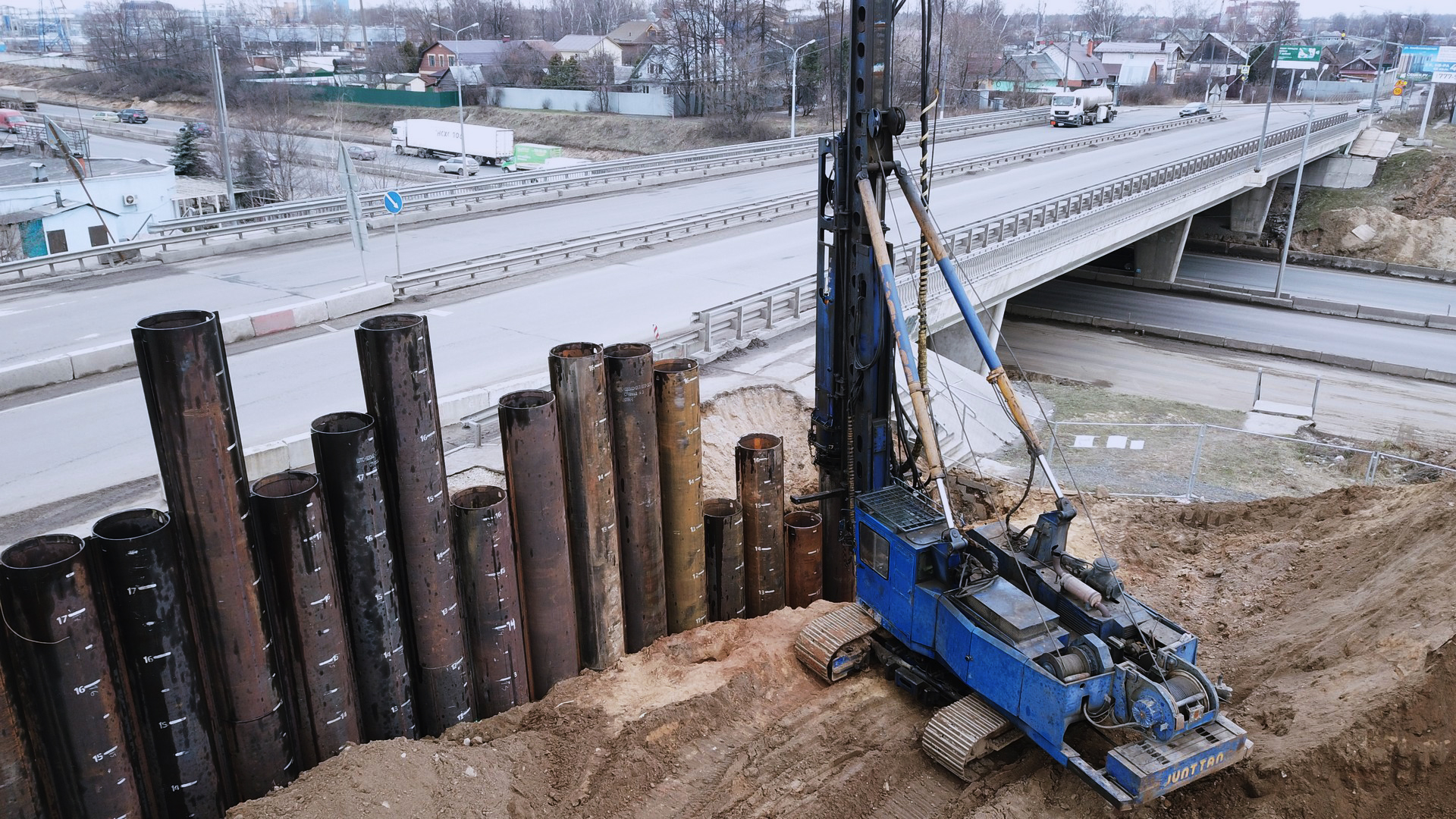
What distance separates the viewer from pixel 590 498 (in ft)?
36.5

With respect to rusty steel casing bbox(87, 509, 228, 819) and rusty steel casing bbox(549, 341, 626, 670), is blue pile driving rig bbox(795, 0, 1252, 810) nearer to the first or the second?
rusty steel casing bbox(549, 341, 626, 670)

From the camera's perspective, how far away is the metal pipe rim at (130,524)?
27.6 feet

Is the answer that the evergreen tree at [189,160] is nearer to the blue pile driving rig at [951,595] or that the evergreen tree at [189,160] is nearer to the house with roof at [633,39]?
the house with roof at [633,39]

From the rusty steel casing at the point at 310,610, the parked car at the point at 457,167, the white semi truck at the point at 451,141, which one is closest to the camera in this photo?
the rusty steel casing at the point at 310,610

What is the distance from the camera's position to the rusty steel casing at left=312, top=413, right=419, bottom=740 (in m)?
9.16

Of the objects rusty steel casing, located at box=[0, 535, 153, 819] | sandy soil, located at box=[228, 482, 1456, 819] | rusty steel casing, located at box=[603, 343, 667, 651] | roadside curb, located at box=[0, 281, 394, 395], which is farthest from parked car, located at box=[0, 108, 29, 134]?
sandy soil, located at box=[228, 482, 1456, 819]

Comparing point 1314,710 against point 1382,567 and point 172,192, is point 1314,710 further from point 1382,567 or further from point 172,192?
point 172,192

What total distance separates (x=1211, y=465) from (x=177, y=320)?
20027 millimetres

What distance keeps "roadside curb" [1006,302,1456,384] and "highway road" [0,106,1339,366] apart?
209 inches

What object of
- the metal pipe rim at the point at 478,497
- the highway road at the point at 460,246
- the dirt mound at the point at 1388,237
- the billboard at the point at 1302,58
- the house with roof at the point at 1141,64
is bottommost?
the dirt mound at the point at 1388,237

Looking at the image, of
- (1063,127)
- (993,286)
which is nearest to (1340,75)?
(1063,127)

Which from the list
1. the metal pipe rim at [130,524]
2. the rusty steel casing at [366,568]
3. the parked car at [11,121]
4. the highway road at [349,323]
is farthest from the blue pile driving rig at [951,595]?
the parked car at [11,121]

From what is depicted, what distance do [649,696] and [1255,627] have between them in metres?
7.96

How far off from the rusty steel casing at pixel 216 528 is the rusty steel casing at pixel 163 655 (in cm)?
16
